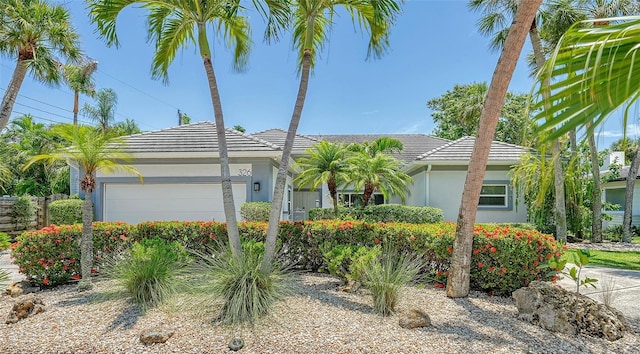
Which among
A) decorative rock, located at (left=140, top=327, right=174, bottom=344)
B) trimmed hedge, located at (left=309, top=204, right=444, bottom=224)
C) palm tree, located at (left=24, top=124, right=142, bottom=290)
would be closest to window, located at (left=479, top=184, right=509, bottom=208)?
trimmed hedge, located at (left=309, top=204, right=444, bottom=224)

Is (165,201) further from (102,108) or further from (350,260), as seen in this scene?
(102,108)

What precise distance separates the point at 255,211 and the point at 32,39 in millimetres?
8573

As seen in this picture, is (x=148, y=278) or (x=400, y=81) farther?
(x=400, y=81)

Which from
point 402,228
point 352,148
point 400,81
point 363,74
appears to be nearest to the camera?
point 402,228

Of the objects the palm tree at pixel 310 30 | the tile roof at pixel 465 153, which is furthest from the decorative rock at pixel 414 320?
the tile roof at pixel 465 153

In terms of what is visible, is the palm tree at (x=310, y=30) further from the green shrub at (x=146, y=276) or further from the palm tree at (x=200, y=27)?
the green shrub at (x=146, y=276)

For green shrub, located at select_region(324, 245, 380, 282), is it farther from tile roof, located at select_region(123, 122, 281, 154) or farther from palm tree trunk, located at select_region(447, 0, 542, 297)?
tile roof, located at select_region(123, 122, 281, 154)

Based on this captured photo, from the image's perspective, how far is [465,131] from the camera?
93.5ft

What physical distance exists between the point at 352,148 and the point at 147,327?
1084 centimetres

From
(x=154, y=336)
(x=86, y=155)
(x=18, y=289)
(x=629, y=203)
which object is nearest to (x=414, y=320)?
(x=154, y=336)

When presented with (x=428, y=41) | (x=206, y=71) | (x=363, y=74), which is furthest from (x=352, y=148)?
(x=206, y=71)

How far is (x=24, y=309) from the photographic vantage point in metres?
4.77

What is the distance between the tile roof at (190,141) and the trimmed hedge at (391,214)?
11.4 feet

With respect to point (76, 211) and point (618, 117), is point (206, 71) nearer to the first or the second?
point (618, 117)
